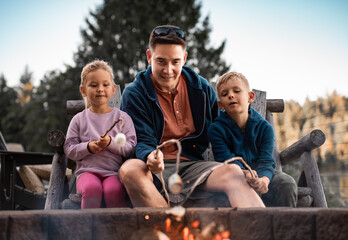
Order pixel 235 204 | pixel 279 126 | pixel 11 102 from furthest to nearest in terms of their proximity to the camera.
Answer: pixel 11 102, pixel 279 126, pixel 235 204

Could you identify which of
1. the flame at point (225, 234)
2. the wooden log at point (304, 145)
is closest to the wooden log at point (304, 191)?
the wooden log at point (304, 145)

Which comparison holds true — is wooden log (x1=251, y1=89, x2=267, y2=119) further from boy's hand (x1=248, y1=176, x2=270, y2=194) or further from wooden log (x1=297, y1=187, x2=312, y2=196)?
boy's hand (x1=248, y1=176, x2=270, y2=194)

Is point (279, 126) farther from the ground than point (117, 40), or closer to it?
closer to it

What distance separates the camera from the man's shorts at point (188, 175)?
191 cm

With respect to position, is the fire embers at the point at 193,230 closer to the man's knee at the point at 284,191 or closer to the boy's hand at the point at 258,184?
the boy's hand at the point at 258,184

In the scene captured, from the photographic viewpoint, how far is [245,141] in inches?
82.8

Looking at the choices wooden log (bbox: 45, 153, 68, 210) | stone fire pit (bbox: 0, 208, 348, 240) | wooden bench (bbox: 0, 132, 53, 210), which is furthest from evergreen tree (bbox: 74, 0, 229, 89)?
stone fire pit (bbox: 0, 208, 348, 240)

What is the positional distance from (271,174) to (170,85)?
0.81 metres

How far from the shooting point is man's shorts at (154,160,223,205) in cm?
191

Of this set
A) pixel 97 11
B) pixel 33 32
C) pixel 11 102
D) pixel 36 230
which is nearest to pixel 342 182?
pixel 36 230

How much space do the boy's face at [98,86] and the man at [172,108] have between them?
0.54ft

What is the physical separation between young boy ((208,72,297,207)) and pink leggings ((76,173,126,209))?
1.94 ft

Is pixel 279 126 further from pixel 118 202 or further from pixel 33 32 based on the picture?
pixel 33 32

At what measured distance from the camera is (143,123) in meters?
2.15
